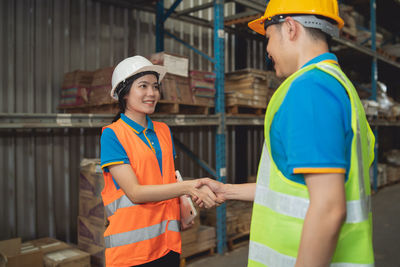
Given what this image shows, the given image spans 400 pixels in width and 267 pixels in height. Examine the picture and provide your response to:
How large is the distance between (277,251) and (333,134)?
53cm

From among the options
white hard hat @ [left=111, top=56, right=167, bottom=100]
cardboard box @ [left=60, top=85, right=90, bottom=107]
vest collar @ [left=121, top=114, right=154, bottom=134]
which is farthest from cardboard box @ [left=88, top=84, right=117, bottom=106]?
vest collar @ [left=121, top=114, right=154, bottom=134]

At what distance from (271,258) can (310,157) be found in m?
0.50

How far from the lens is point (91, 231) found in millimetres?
4168

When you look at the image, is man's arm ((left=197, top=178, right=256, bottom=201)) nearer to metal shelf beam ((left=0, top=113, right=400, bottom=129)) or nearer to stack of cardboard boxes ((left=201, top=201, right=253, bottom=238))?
metal shelf beam ((left=0, top=113, right=400, bottom=129))

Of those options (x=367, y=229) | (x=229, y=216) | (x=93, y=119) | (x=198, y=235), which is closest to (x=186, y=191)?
(x=367, y=229)

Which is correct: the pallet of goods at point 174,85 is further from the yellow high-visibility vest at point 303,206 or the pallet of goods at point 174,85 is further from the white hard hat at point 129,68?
the yellow high-visibility vest at point 303,206

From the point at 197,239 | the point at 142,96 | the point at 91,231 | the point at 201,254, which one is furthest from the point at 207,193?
the point at 201,254

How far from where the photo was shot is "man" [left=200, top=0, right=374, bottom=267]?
1.22 m

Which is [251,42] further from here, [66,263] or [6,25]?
[66,263]

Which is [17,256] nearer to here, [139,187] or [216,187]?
[139,187]

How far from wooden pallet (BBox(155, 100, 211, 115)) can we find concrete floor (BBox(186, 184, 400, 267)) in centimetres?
197

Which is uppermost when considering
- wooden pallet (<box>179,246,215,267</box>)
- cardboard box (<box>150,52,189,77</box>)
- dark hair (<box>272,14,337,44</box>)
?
cardboard box (<box>150,52,189,77</box>)

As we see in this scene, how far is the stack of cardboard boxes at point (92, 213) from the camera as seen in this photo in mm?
4059

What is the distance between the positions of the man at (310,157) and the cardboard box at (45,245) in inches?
132
